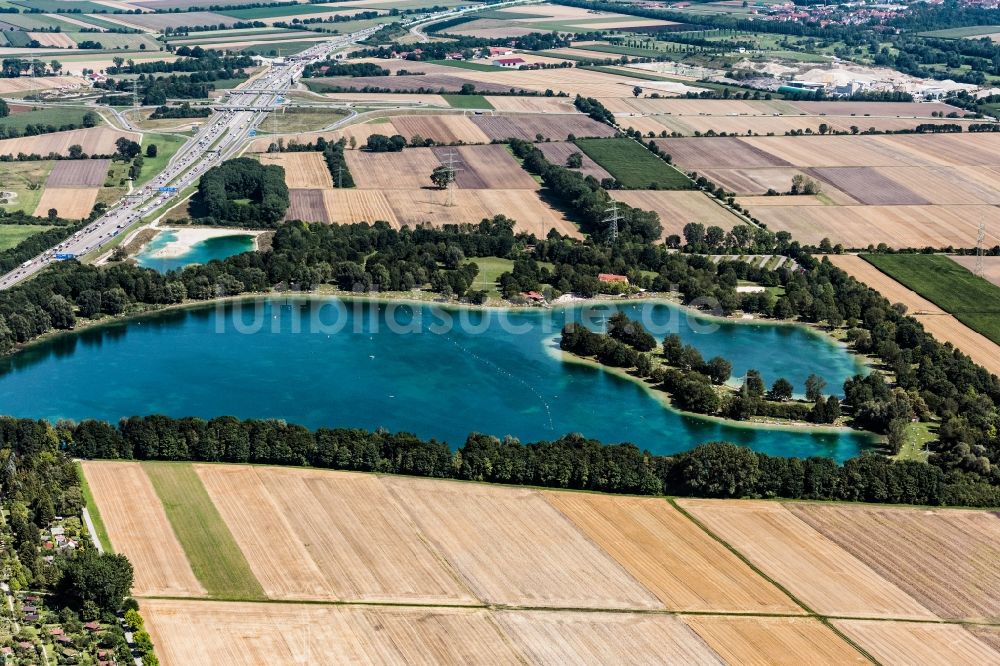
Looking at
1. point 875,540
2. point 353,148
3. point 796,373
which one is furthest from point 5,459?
point 353,148

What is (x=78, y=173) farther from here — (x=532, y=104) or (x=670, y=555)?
(x=670, y=555)

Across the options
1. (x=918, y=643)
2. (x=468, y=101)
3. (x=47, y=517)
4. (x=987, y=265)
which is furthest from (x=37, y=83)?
(x=918, y=643)

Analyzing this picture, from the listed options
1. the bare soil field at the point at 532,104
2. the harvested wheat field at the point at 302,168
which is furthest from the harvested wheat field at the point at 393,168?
the bare soil field at the point at 532,104

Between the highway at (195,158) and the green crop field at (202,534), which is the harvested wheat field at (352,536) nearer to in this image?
the green crop field at (202,534)

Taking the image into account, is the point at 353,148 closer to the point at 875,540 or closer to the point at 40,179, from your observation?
the point at 40,179

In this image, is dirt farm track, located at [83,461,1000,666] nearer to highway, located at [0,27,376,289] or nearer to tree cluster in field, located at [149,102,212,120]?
highway, located at [0,27,376,289]

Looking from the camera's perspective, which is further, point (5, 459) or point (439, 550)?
point (5, 459)
